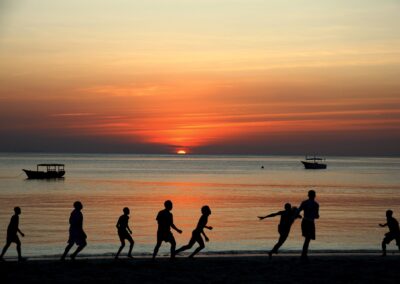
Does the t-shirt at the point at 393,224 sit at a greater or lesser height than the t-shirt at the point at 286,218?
lesser

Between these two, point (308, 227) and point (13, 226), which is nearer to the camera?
point (308, 227)

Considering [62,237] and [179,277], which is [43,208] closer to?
[62,237]

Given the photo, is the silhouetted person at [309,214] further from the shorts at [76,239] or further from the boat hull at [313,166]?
the boat hull at [313,166]

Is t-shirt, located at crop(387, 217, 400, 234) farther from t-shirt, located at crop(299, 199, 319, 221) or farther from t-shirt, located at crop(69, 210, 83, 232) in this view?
t-shirt, located at crop(69, 210, 83, 232)

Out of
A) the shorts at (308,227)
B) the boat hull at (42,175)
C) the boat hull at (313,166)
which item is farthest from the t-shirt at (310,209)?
the boat hull at (313,166)

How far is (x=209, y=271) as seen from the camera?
16422mm

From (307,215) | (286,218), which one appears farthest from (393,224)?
(286,218)

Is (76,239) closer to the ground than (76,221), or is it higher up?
closer to the ground

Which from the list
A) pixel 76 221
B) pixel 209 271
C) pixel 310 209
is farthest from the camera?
pixel 76 221

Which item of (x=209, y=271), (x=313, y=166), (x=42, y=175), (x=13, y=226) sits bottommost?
(x=209, y=271)

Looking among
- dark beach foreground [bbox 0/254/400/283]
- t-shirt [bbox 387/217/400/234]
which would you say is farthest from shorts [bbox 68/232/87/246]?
t-shirt [bbox 387/217/400/234]

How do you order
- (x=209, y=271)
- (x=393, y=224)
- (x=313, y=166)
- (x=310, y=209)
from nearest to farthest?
(x=209, y=271)
(x=310, y=209)
(x=393, y=224)
(x=313, y=166)

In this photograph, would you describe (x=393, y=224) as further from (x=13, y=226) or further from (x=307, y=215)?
(x=13, y=226)

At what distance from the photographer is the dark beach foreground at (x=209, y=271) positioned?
594 inches
